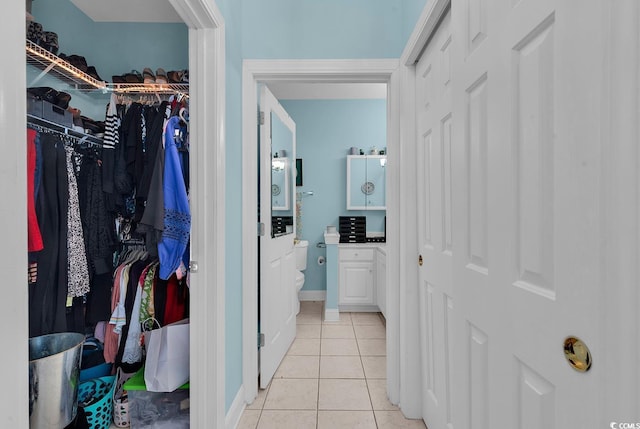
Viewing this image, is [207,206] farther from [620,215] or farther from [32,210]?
[620,215]

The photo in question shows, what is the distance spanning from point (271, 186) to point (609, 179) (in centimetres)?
192

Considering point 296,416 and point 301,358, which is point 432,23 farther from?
point 301,358

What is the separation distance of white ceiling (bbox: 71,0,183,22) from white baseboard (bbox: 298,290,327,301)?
3.09 m

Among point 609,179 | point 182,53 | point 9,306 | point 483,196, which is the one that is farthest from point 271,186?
point 609,179

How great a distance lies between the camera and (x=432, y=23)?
1393 mm

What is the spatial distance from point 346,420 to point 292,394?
409mm

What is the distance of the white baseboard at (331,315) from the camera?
325 cm

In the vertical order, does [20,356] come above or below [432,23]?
below

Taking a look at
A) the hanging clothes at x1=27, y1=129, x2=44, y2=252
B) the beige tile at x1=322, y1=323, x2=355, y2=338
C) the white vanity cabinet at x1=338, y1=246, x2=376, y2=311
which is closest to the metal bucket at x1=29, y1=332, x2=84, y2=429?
the hanging clothes at x1=27, y1=129, x2=44, y2=252

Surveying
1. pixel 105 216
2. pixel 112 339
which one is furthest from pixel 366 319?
pixel 105 216

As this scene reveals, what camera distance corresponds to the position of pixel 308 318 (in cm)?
332

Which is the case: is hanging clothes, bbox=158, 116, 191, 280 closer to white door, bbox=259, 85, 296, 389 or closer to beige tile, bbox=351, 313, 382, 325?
white door, bbox=259, 85, 296, 389

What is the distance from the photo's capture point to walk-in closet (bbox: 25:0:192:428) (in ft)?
4.86

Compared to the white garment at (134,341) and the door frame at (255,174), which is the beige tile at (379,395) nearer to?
the door frame at (255,174)
